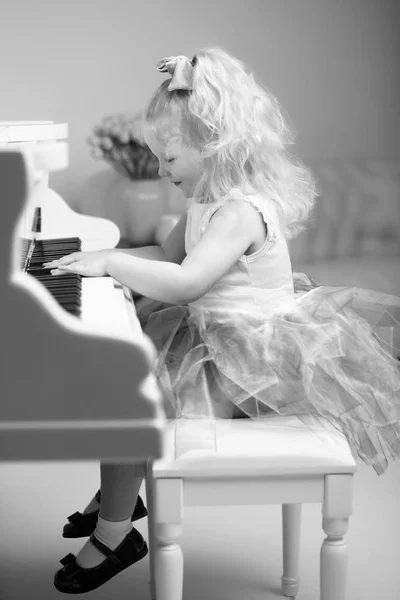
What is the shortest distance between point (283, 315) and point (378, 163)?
2548mm

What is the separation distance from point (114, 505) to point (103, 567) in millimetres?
115

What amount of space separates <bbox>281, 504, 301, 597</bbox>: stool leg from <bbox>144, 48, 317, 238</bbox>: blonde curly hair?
573mm

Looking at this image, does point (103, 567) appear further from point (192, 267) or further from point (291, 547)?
point (192, 267)

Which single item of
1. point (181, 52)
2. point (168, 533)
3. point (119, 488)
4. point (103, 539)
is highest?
point (181, 52)

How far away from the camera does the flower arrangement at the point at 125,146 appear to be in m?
3.49

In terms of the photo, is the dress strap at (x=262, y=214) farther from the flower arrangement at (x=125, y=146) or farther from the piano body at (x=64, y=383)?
the flower arrangement at (x=125, y=146)

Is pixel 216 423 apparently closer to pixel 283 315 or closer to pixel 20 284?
pixel 283 315

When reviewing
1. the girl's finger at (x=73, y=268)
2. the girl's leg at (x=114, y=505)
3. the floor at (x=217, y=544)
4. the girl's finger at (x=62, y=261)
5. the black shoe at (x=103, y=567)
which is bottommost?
the floor at (x=217, y=544)

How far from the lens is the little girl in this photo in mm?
1409

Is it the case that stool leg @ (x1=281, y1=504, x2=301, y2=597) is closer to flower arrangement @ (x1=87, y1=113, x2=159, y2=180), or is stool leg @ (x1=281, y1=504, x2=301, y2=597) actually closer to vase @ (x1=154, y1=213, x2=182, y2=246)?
vase @ (x1=154, y1=213, x2=182, y2=246)

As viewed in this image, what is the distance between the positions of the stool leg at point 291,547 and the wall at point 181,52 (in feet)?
7.53

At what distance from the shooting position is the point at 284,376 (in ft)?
4.68

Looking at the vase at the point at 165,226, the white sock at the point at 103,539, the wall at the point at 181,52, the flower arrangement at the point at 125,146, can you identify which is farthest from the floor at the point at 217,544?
the wall at the point at 181,52

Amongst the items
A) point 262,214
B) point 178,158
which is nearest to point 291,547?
point 262,214
